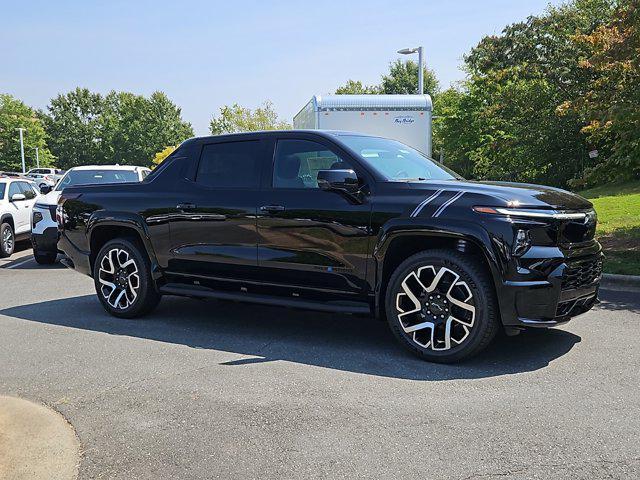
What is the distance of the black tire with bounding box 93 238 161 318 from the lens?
6391 millimetres

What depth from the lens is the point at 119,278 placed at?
6.55 metres

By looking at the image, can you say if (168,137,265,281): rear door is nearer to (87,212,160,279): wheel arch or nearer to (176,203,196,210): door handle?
(176,203,196,210): door handle

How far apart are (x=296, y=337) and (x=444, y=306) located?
153cm

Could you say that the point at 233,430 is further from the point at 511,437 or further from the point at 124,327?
the point at 124,327

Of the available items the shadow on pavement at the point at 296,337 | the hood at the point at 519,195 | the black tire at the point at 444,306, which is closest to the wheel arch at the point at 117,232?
the shadow on pavement at the point at 296,337

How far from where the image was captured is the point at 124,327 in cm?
625

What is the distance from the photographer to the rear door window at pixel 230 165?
5.83 meters

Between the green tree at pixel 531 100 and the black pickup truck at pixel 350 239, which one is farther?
the green tree at pixel 531 100

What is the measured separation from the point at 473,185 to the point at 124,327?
3629 millimetres

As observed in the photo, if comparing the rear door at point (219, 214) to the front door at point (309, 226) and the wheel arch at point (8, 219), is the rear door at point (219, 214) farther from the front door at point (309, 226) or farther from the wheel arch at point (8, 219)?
the wheel arch at point (8, 219)

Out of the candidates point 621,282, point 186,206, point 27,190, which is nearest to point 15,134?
point 27,190

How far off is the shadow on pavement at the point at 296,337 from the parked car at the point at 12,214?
5.37m

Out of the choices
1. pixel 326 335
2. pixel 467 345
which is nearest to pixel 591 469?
pixel 467 345

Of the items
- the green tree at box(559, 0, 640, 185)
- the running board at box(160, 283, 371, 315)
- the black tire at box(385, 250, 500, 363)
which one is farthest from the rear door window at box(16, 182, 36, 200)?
the green tree at box(559, 0, 640, 185)
